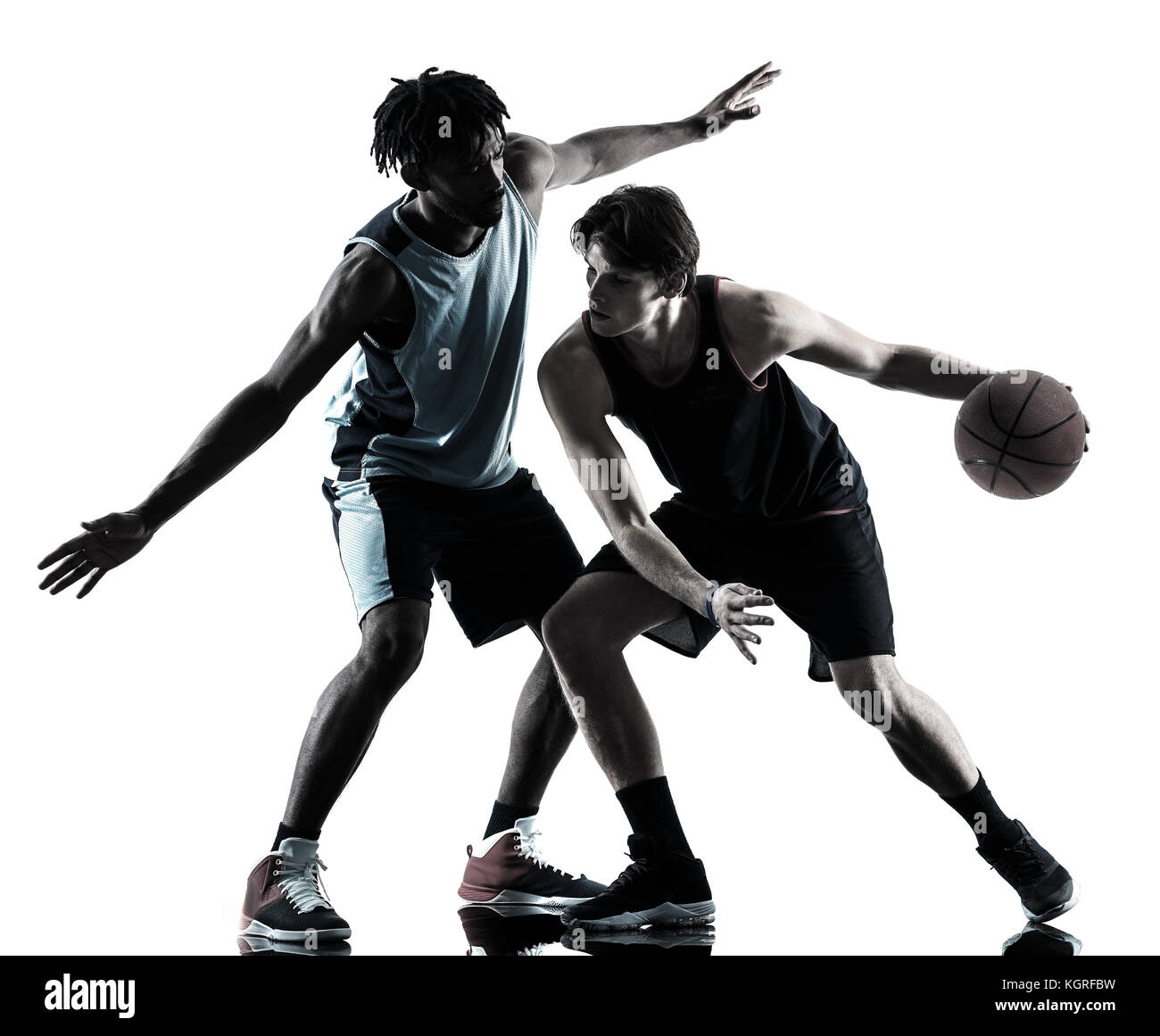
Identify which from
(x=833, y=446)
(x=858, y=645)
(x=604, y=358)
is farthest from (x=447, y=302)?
(x=858, y=645)

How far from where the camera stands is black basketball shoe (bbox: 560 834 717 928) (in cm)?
319

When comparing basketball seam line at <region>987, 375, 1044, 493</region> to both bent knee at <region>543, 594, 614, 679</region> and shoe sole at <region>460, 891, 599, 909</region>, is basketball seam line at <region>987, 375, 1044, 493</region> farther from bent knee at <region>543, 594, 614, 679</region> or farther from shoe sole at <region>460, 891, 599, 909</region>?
shoe sole at <region>460, 891, 599, 909</region>

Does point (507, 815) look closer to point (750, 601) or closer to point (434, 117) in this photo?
Result: point (750, 601)

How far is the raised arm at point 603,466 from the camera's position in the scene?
310cm

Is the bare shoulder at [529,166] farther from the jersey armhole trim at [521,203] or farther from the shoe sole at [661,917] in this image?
the shoe sole at [661,917]

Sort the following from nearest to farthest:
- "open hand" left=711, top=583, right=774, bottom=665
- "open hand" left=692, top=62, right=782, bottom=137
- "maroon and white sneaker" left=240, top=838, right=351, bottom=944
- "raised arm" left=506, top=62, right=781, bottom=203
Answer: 1. "open hand" left=711, top=583, right=774, bottom=665
2. "maroon and white sneaker" left=240, top=838, right=351, bottom=944
3. "raised arm" left=506, top=62, right=781, bottom=203
4. "open hand" left=692, top=62, right=782, bottom=137

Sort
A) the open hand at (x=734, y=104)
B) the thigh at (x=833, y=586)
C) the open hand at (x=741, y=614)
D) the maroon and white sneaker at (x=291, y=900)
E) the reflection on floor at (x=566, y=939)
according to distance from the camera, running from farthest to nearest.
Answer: the open hand at (x=734, y=104) → the thigh at (x=833, y=586) → the maroon and white sneaker at (x=291, y=900) → the reflection on floor at (x=566, y=939) → the open hand at (x=741, y=614)

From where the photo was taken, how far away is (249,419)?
10.5ft

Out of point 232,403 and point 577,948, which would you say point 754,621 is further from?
point 232,403

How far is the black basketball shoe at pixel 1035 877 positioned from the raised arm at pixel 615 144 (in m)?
1.92

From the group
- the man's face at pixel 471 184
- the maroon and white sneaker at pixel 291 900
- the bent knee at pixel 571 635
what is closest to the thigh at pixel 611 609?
the bent knee at pixel 571 635

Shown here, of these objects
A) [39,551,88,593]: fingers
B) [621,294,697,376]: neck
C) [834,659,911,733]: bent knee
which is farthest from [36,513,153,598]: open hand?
[834,659,911,733]: bent knee

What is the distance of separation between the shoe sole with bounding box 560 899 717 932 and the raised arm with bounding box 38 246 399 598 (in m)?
1.27

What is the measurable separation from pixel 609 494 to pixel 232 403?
85 centimetres
